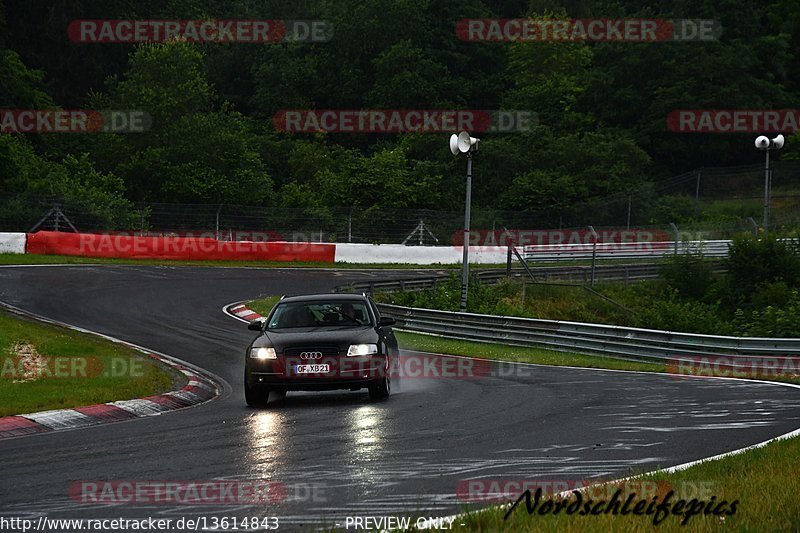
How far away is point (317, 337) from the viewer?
1422cm

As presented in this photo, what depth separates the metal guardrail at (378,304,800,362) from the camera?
834 inches

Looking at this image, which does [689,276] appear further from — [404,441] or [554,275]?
[404,441]

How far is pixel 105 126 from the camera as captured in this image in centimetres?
6688

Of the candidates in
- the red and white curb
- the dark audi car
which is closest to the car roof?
the dark audi car

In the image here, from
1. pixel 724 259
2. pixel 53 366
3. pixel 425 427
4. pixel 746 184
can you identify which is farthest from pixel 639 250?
pixel 425 427

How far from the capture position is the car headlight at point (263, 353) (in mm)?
14023

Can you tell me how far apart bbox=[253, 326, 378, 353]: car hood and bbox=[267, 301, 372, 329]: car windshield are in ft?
1.12

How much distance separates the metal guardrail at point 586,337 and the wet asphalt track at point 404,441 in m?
3.32

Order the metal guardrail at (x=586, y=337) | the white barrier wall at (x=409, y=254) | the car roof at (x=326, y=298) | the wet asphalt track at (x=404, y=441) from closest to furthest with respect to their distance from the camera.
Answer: the wet asphalt track at (x=404, y=441), the car roof at (x=326, y=298), the metal guardrail at (x=586, y=337), the white barrier wall at (x=409, y=254)

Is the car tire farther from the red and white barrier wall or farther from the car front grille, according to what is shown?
the red and white barrier wall

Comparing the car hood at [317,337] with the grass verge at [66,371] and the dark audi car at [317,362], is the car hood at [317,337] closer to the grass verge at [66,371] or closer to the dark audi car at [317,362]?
the dark audi car at [317,362]

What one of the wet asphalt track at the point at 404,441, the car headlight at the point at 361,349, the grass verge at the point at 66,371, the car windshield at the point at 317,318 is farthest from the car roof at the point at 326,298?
the grass verge at the point at 66,371

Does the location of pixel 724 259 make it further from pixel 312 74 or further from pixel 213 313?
pixel 312 74

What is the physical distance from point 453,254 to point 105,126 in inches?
1185
